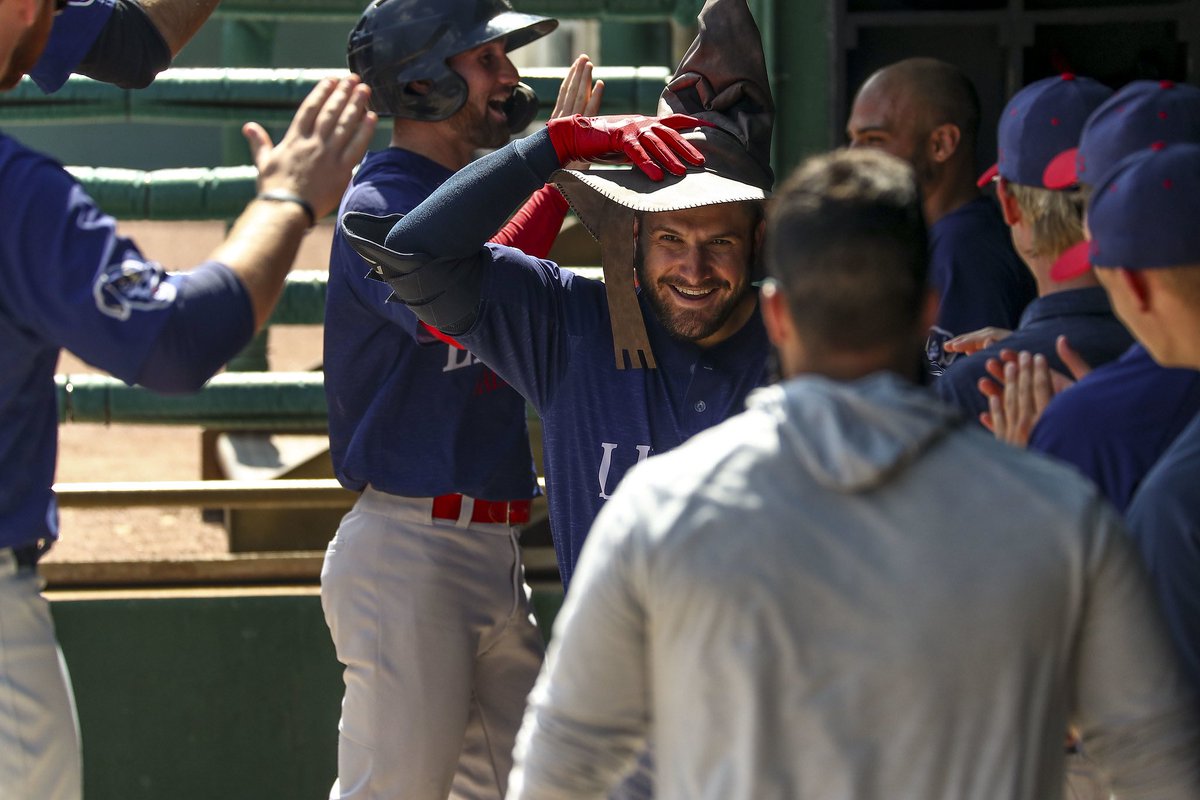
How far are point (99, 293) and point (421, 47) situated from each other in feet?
5.05

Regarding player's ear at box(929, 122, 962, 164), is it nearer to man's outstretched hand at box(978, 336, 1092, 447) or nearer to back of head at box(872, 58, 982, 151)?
back of head at box(872, 58, 982, 151)

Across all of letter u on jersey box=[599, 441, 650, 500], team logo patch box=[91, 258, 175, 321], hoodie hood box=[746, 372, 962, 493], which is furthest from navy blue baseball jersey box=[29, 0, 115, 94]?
hoodie hood box=[746, 372, 962, 493]

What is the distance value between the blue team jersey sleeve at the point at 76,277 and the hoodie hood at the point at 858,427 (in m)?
1.01

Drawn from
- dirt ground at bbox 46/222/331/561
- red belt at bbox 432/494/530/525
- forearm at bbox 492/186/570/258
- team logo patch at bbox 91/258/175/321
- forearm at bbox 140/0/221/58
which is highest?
forearm at bbox 140/0/221/58

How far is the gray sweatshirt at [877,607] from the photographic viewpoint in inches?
59.4

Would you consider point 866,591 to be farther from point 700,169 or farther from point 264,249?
point 700,169

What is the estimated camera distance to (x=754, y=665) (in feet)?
5.00

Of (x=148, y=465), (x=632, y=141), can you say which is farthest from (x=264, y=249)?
(x=148, y=465)

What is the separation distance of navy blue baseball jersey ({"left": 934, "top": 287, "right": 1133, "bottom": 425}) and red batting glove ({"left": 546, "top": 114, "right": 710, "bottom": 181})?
2.14ft

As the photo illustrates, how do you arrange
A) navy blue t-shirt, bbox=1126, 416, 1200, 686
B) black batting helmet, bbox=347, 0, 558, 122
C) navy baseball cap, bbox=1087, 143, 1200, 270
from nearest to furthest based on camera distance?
navy blue t-shirt, bbox=1126, 416, 1200, 686
navy baseball cap, bbox=1087, 143, 1200, 270
black batting helmet, bbox=347, 0, 558, 122

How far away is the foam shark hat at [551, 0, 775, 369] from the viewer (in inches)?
110

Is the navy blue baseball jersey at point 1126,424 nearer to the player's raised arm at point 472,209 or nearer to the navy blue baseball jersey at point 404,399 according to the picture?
the player's raised arm at point 472,209

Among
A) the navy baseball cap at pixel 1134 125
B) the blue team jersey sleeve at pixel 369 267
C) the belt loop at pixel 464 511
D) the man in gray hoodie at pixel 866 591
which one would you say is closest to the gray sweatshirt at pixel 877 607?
the man in gray hoodie at pixel 866 591

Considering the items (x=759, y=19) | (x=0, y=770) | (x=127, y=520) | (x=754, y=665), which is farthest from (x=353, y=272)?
(x=127, y=520)
